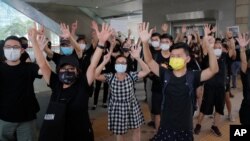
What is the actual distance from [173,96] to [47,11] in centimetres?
982

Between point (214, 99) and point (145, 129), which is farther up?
point (214, 99)

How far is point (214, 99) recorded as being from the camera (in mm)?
4523

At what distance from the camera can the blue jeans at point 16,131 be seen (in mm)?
2738

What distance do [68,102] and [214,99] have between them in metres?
2.92

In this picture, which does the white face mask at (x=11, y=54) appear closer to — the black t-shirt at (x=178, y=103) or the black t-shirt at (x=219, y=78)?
the black t-shirt at (x=178, y=103)

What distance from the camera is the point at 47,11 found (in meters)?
11.4

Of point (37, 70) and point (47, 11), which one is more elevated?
point (47, 11)

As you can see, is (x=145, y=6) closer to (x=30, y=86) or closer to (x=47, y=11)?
(x=47, y=11)

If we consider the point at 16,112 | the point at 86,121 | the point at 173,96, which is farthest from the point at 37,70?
the point at 173,96

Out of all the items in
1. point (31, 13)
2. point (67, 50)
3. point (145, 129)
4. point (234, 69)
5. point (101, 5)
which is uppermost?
point (101, 5)

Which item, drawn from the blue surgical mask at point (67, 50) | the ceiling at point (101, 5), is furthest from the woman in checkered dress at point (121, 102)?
the ceiling at point (101, 5)

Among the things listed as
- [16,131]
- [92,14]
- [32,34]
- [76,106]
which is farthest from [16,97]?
[92,14]

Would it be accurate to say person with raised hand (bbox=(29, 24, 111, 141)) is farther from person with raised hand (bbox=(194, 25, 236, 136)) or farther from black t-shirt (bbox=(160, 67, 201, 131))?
person with raised hand (bbox=(194, 25, 236, 136))

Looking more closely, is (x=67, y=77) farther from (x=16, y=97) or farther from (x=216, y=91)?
(x=216, y=91)
